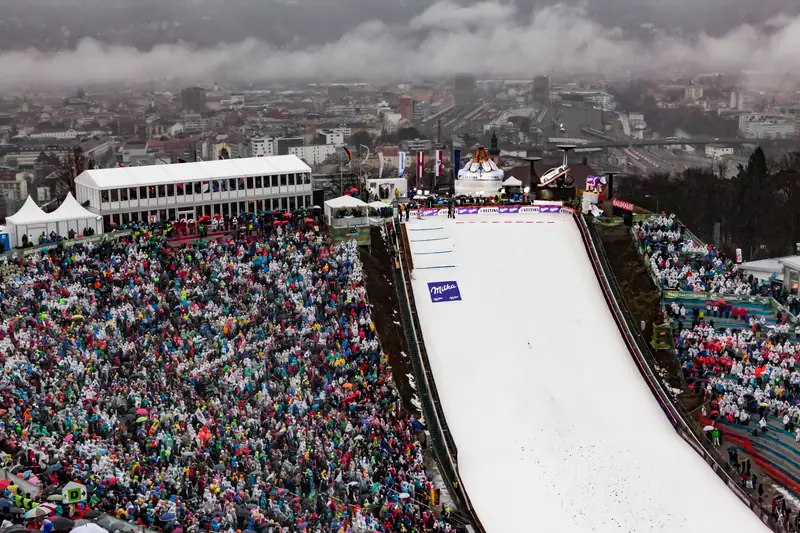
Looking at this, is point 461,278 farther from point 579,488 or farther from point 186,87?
point 186,87

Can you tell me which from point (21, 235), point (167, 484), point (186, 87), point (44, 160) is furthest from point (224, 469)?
point (186, 87)

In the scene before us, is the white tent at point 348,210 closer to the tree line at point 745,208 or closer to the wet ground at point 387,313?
the wet ground at point 387,313

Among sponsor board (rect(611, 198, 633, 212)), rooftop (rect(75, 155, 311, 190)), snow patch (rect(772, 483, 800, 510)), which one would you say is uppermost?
rooftop (rect(75, 155, 311, 190))

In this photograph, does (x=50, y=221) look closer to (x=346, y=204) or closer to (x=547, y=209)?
(x=346, y=204)

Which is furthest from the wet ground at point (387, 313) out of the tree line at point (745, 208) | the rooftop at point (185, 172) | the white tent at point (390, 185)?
the tree line at point (745, 208)

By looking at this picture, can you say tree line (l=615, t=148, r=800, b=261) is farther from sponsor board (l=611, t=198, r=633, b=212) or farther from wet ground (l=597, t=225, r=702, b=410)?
wet ground (l=597, t=225, r=702, b=410)

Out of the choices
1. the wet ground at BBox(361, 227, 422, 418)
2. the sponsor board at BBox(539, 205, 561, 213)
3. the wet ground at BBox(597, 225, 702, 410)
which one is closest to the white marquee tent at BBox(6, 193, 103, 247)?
the wet ground at BBox(361, 227, 422, 418)
